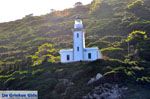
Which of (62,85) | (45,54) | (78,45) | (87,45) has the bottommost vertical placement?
(62,85)

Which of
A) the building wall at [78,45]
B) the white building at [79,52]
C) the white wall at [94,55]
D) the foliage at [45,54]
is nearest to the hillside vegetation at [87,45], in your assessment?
the foliage at [45,54]

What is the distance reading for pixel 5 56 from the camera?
117 m

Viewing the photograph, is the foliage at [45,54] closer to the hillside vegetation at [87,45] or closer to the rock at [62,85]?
the hillside vegetation at [87,45]

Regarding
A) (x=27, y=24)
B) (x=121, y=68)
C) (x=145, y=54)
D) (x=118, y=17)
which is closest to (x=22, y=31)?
(x=27, y=24)

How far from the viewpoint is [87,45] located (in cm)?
10788

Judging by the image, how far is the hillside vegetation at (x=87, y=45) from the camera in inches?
3088

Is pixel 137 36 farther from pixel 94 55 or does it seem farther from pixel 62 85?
pixel 62 85

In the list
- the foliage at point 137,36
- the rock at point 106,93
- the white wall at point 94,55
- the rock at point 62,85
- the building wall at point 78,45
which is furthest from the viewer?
the foliage at point 137,36

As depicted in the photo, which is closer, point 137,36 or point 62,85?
point 62,85

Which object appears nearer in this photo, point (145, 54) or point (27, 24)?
point (145, 54)

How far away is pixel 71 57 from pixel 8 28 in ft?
228

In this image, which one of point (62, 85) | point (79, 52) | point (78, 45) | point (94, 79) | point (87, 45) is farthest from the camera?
point (87, 45)

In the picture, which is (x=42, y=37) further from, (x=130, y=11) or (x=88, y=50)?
(x=88, y=50)

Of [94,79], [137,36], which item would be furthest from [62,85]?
[137,36]
